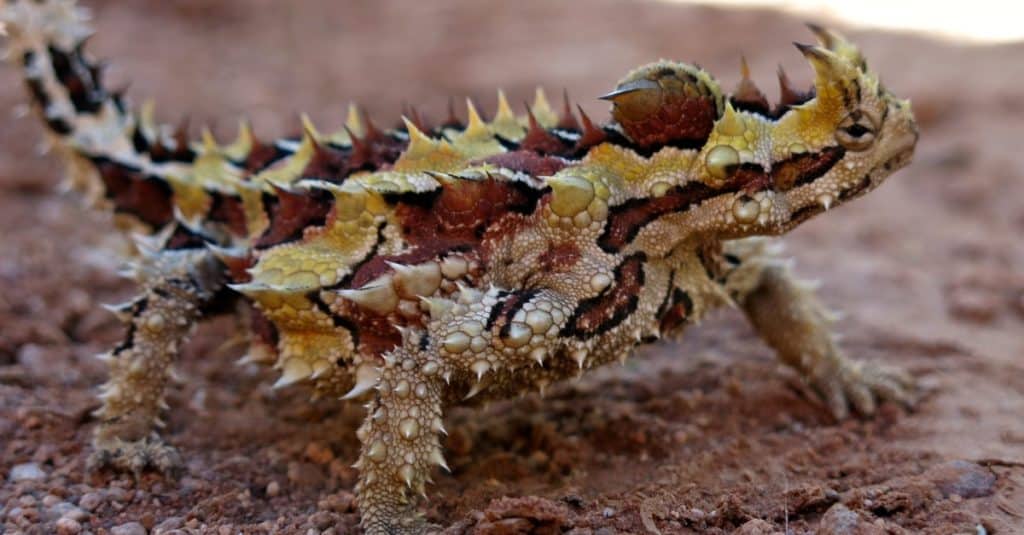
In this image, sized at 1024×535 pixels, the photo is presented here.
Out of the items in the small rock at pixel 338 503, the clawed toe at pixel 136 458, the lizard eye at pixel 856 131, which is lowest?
the clawed toe at pixel 136 458

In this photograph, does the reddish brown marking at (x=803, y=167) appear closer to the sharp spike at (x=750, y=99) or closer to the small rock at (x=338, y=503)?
the sharp spike at (x=750, y=99)

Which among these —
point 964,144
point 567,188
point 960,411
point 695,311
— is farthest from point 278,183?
point 964,144

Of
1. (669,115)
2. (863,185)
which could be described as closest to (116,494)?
(669,115)

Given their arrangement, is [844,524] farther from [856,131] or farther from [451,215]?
[451,215]

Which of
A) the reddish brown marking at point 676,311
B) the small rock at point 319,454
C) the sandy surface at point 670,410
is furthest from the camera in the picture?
the small rock at point 319,454

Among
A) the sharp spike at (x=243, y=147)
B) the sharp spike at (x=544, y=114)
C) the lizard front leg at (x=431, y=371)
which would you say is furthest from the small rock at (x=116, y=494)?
the sharp spike at (x=544, y=114)

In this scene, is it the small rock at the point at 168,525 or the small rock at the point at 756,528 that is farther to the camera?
the small rock at the point at 168,525

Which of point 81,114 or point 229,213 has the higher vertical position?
point 81,114
